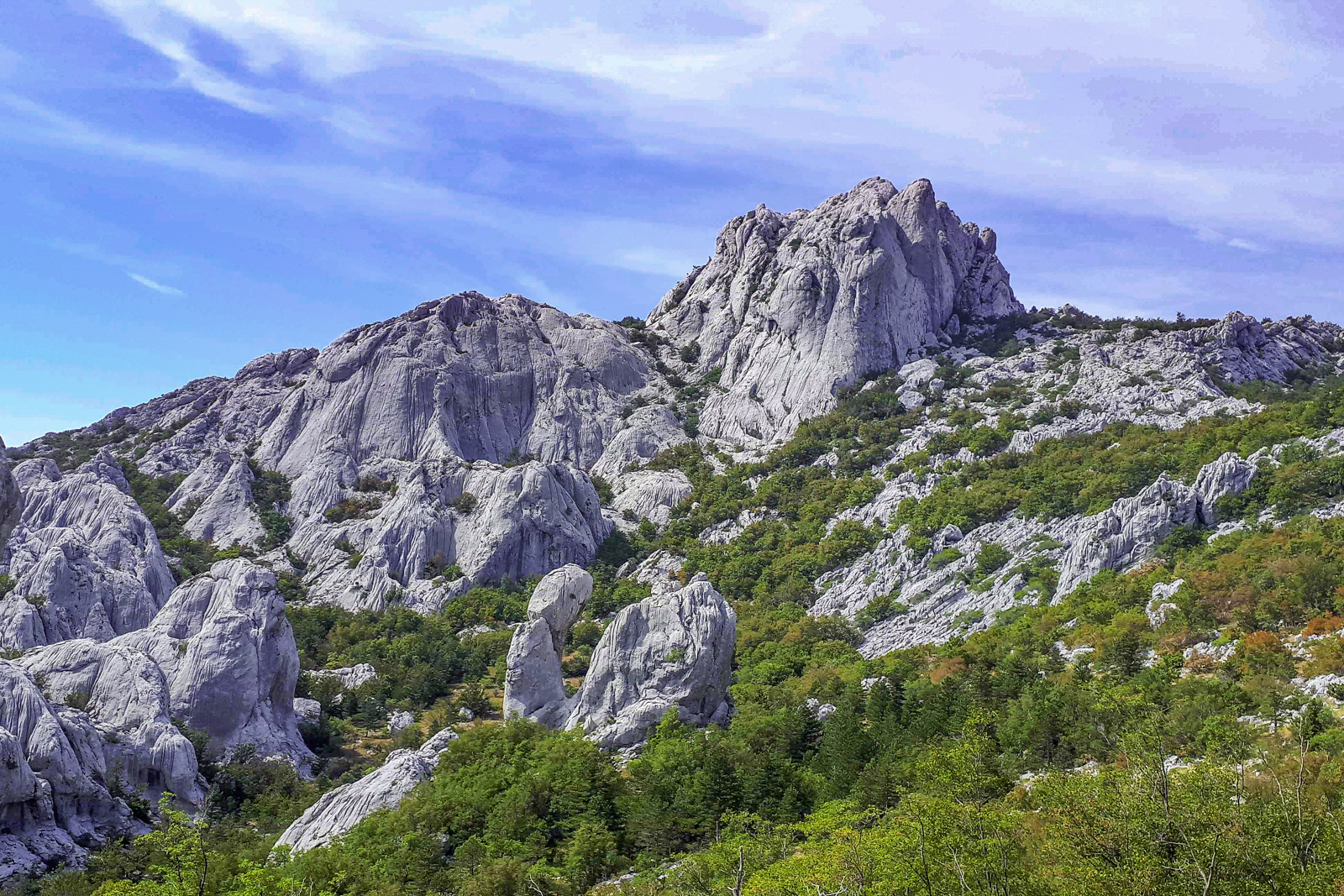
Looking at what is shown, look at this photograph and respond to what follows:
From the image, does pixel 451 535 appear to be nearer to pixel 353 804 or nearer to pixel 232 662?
pixel 232 662

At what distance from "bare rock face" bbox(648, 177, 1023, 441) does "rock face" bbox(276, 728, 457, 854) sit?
6213cm

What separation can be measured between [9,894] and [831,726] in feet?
92.4

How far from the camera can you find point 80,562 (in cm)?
6531

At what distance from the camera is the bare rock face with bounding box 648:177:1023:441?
3976 inches

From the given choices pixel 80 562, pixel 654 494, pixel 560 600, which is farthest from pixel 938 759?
pixel 654 494

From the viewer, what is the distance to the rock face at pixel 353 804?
125ft

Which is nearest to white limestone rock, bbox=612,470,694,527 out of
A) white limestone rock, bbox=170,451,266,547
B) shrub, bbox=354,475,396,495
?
shrub, bbox=354,475,396,495

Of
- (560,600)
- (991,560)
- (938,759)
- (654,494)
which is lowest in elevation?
(938,759)

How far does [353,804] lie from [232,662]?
54.0ft

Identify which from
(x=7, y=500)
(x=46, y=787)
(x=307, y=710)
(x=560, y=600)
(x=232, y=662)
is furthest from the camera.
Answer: (x=307, y=710)

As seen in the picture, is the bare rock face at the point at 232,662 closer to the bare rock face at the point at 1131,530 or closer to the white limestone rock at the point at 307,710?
Result: the white limestone rock at the point at 307,710

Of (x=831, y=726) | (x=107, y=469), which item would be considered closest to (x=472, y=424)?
(x=107, y=469)

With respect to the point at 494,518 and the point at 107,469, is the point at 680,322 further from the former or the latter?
the point at 107,469

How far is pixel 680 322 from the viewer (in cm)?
12319
